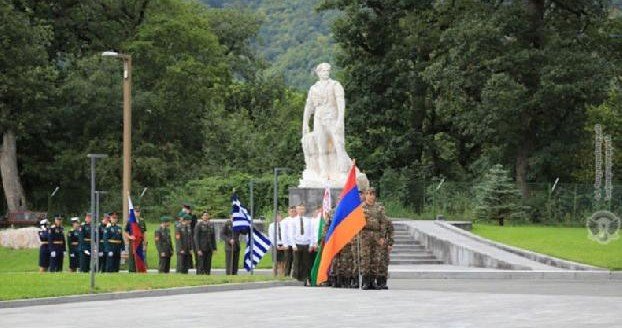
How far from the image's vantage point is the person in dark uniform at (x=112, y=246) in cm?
3672

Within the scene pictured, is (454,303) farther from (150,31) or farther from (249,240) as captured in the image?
(150,31)

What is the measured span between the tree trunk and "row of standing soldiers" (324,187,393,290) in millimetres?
35123

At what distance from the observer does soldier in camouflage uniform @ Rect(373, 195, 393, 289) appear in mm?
28627

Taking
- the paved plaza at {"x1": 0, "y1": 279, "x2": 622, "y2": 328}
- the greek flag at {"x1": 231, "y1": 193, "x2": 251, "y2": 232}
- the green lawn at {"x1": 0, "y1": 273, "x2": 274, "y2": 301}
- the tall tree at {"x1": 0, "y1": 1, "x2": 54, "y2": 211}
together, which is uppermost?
the tall tree at {"x1": 0, "y1": 1, "x2": 54, "y2": 211}

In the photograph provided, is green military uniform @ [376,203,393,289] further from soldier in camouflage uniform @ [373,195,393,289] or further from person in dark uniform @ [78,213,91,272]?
person in dark uniform @ [78,213,91,272]

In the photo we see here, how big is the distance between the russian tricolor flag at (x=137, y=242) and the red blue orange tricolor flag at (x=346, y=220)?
7.63 metres

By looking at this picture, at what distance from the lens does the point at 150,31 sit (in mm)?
68625

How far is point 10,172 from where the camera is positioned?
Result: 6278cm

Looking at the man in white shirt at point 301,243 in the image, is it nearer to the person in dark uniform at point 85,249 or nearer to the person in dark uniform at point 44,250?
the person in dark uniform at point 85,249

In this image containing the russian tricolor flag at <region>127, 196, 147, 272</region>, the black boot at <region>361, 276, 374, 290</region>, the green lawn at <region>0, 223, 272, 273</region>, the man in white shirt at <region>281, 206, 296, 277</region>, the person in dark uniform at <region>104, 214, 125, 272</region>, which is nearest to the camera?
the black boot at <region>361, 276, 374, 290</region>

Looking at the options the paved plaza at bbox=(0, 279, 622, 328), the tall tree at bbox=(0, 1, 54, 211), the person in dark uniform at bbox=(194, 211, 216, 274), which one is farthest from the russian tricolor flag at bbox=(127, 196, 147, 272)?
the tall tree at bbox=(0, 1, 54, 211)

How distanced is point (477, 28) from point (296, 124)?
722 inches

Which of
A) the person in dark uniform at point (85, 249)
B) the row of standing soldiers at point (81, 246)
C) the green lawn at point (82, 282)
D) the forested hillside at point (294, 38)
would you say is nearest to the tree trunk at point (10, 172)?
the row of standing soldiers at point (81, 246)

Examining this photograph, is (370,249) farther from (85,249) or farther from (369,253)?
(85,249)
